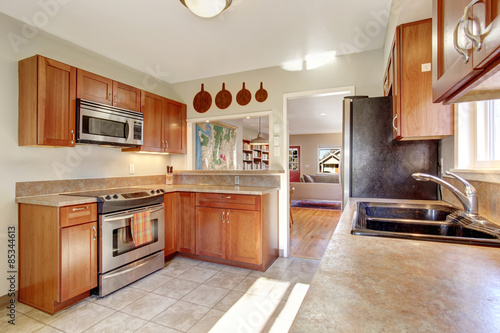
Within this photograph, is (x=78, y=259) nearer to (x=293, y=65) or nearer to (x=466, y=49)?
(x=466, y=49)

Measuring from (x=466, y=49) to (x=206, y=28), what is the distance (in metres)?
2.32

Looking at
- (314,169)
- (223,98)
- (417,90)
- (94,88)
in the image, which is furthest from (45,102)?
(314,169)

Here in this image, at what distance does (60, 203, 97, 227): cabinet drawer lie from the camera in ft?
6.65

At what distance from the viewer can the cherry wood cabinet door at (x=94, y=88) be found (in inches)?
97.0

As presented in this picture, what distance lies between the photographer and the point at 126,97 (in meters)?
2.92

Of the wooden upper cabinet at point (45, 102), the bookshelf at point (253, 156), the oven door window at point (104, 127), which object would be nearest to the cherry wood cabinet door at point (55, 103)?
the wooden upper cabinet at point (45, 102)

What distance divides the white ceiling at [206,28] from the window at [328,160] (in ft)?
24.1

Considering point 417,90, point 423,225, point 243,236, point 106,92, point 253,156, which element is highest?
point 106,92

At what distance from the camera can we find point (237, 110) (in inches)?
139

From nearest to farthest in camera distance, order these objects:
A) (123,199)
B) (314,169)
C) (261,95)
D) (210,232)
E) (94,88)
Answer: (123,199)
(94,88)
(210,232)
(261,95)
(314,169)

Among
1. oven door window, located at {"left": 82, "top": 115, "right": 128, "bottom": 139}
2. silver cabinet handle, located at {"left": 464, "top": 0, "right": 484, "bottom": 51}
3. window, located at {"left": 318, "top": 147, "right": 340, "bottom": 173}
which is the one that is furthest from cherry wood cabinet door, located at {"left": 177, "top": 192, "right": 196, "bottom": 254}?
window, located at {"left": 318, "top": 147, "right": 340, "bottom": 173}

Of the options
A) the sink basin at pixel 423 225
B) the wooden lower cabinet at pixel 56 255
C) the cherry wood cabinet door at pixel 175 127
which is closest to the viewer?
the sink basin at pixel 423 225

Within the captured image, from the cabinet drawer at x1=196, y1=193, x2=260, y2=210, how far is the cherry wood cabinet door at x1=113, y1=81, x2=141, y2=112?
4.29ft

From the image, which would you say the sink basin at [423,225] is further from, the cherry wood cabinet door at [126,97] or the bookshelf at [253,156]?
the bookshelf at [253,156]
